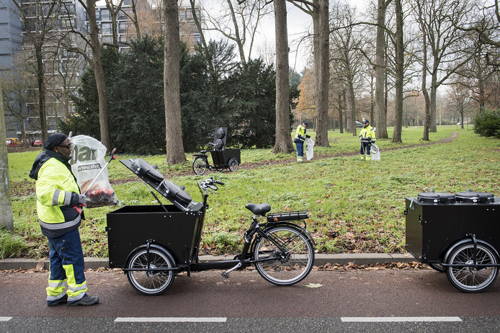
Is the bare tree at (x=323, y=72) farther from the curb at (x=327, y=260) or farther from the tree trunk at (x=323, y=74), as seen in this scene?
the curb at (x=327, y=260)

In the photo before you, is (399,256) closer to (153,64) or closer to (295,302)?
(295,302)

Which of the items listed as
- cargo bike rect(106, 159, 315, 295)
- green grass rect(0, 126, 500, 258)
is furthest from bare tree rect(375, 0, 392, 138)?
cargo bike rect(106, 159, 315, 295)

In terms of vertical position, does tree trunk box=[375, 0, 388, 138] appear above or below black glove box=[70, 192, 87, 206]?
above

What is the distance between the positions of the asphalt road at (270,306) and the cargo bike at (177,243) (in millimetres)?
217

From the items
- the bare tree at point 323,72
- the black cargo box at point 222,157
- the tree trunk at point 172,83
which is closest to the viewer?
the black cargo box at point 222,157

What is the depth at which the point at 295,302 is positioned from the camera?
4645 mm

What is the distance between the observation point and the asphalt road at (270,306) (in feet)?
13.4

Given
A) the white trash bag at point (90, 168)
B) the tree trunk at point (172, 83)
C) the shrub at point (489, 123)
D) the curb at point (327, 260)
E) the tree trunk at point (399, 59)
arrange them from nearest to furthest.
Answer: the curb at point (327, 260), the white trash bag at point (90, 168), the tree trunk at point (172, 83), the tree trunk at point (399, 59), the shrub at point (489, 123)

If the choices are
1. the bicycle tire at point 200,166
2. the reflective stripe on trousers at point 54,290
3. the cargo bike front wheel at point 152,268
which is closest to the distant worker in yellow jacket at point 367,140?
the bicycle tire at point 200,166

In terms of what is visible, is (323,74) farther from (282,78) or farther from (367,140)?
(367,140)

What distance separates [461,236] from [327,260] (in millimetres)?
1805

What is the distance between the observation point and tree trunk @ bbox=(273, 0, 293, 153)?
20953mm

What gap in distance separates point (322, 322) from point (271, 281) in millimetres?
1142

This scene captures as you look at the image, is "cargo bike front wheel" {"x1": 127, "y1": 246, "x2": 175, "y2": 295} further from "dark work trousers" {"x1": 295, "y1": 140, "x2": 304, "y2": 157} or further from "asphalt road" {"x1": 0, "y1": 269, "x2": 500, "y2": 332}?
"dark work trousers" {"x1": 295, "y1": 140, "x2": 304, "y2": 157}
